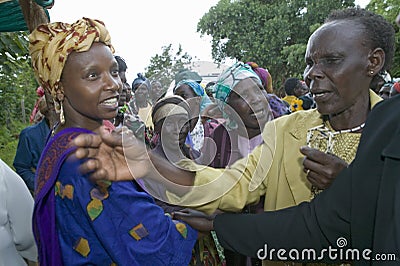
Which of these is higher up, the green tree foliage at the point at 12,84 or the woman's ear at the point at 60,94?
the woman's ear at the point at 60,94

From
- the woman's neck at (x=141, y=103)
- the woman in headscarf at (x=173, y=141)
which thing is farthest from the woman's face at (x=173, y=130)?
the woman's neck at (x=141, y=103)

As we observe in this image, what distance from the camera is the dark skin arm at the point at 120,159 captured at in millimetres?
1483

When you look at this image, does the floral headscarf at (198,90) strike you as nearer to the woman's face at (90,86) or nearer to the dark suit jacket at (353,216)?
the woman's face at (90,86)

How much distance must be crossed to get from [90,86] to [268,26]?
2132 centimetres

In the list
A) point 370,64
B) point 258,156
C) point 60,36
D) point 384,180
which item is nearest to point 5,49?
point 60,36

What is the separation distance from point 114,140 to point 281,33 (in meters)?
21.7

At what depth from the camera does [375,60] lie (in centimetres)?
191

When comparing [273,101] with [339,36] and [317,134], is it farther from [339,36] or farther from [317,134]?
[339,36]

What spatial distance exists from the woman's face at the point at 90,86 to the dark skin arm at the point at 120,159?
0.73ft

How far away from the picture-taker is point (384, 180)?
1.26 metres

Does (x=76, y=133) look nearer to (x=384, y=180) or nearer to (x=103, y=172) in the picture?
(x=103, y=172)

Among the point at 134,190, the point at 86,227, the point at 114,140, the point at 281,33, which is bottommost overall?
the point at 281,33

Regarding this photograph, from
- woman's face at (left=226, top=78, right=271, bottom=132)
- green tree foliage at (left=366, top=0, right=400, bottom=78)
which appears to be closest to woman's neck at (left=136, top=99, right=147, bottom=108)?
woman's face at (left=226, top=78, right=271, bottom=132)

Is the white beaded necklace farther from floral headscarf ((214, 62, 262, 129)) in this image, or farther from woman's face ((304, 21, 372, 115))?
floral headscarf ((214, 62, 262, 129))
